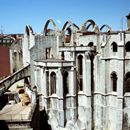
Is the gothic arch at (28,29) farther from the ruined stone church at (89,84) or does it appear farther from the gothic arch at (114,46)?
the gothic arch at (114,46)

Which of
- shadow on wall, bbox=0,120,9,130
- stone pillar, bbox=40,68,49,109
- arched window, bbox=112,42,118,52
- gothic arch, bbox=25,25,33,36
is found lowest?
shadow on wall, bbox=0,120,9,130

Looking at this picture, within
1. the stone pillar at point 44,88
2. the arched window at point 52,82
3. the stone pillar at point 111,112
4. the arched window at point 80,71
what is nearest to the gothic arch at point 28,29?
A: the stone pillar at point 44,88

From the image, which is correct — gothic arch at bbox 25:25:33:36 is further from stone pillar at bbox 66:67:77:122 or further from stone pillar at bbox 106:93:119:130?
stone pillar at bbox 106:93:119:130

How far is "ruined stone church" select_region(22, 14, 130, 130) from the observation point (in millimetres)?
27703

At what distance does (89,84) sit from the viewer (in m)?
29.1

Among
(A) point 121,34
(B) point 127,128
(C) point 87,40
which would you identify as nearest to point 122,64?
(A) point 121,34

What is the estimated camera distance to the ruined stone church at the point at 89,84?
27703 millimetres

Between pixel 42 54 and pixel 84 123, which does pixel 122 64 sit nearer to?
pixel 84 123

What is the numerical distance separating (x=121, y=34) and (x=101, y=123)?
11.9 meters

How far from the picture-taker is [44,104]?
95.4 feet

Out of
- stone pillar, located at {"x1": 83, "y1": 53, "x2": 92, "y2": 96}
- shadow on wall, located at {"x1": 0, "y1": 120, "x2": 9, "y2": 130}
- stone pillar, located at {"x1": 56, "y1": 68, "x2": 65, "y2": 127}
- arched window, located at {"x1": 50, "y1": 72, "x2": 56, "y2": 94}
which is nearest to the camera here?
shadow on wall, located at {"x1": 0, "y1": 120, "x2": 9, "y2": 130}

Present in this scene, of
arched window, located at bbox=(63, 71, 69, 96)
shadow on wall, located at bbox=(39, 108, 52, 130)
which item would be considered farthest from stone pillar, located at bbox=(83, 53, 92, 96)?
shadow on wall, located at bbox=(39, 108, 52, 130)

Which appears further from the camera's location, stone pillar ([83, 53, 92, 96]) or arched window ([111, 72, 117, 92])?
stone pillar ([83, 53, 92, 96])

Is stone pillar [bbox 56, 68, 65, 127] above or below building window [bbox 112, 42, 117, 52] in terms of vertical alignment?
below
